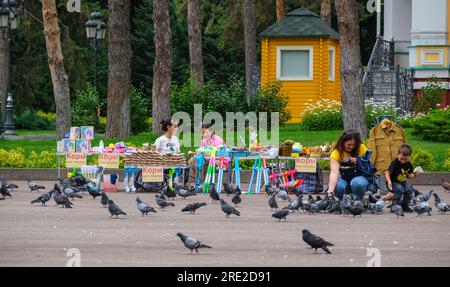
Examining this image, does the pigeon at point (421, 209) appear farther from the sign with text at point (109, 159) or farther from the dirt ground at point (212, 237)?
the sign with text at point (109, 159)

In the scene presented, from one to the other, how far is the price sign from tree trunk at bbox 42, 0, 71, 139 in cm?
998

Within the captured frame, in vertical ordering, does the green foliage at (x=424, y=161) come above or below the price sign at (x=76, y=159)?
below

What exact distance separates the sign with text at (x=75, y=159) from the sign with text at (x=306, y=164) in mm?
4640

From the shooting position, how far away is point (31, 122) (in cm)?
7031

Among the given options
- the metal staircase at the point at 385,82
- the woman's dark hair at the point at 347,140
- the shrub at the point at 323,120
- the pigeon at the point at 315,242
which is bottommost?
the pigeon at the point at 315,242

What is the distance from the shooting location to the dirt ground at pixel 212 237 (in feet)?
47.6

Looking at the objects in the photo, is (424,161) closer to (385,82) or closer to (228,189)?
(228,189)

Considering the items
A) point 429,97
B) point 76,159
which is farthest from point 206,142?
point 429,97

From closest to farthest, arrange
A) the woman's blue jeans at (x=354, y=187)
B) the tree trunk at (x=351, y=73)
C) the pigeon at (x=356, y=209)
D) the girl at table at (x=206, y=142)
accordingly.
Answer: the pigeon at (x=356, y=209), the woman's blue jeans at (x=354, y=187), the girl at table at (x=206, y=142), the tree trunk at (x=351, y=73)

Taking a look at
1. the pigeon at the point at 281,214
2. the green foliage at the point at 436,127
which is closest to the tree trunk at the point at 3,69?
the green foliage at the point at 436,127

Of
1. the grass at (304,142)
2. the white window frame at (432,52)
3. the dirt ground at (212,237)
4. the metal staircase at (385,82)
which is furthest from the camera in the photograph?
the white window frame at (432,52)

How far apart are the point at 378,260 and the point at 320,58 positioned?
116 ft

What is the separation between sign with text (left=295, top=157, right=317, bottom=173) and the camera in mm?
26406

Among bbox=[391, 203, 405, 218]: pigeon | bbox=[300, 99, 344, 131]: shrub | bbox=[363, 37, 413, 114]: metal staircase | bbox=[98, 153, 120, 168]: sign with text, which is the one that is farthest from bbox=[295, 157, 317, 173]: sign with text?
bbox=[363, 37, 413, 114]: metal staircase
